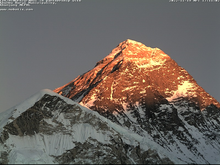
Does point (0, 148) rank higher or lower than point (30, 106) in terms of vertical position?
lower

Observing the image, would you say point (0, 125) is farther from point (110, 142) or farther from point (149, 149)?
point (149, 149)

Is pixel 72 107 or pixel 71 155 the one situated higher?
pixel 72 107

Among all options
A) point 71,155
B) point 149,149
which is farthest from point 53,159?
point 149,149

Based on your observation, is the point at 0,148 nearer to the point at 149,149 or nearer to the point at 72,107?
the point at 72,107

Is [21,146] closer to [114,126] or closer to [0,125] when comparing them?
[0,125]

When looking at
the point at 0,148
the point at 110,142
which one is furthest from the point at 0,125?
the point at 110,142

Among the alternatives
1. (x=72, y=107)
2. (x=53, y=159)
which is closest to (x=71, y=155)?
(x=53, y=159)

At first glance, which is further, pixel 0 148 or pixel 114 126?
pixel 114 126
